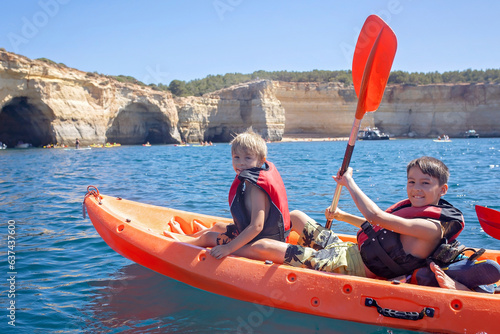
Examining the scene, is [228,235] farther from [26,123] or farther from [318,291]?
[26,123]

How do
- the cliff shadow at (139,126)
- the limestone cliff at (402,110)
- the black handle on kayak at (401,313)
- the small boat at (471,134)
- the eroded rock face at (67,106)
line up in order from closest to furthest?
the black handle on kayak at (401,313) < the eroded rock face at (67,106) < the cliff shadow at (139,126) < the limestone cliff at (402,110) < the small boat at (471,134)

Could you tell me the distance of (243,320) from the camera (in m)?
3.14

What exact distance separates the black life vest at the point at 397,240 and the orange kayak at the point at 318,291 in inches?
5.3

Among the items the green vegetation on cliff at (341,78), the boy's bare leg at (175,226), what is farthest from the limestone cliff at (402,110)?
the boy's bare leg at (175,226)

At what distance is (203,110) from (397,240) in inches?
1522

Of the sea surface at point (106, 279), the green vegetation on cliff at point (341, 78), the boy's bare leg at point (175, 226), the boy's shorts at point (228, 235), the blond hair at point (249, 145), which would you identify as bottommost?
the sea surface at point (106, 279)

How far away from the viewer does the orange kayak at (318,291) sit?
269 cm

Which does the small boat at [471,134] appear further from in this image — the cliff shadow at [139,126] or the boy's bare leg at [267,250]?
the boy's bare leg at [267,250]

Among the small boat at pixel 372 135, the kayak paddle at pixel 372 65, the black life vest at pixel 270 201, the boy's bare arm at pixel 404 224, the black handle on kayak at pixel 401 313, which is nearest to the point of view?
the boy's bare arm at pixel 404 224

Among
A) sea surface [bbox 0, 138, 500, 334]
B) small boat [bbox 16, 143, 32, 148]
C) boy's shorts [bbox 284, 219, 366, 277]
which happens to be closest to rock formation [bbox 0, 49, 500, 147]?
small boat [bbox 16, 143, 32, 148]

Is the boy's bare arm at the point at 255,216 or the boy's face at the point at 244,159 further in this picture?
the boy's face at the point at 244,159

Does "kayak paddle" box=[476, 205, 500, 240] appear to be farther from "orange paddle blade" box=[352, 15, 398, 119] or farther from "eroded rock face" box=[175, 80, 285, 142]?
"eroded rock face" box=[175, 80, 285, 142]

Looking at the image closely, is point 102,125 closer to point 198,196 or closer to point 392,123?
point 198,196

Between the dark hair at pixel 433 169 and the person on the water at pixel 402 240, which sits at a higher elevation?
the dark hair at pixel 433 169
